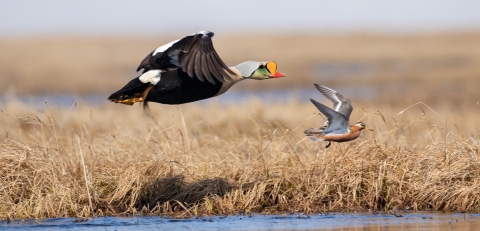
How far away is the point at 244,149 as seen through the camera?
847cm

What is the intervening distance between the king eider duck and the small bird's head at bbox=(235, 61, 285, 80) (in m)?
0.08

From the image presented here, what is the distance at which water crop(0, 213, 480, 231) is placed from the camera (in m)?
6.19

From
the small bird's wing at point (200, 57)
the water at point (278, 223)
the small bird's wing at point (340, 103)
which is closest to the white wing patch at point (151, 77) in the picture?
the small bird's wing at point (200, 57)

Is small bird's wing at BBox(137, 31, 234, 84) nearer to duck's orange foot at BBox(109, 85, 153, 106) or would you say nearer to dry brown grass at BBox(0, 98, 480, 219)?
duck's orange foot at BBox(109, 85, 153, 106)

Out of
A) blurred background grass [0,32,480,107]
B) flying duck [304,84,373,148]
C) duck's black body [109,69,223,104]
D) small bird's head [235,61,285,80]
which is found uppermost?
blurred background grass [0,32,480,107]

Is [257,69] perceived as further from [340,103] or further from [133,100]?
[133,100]

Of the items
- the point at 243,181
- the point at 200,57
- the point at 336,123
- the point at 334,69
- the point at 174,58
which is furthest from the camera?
the point at 334,69

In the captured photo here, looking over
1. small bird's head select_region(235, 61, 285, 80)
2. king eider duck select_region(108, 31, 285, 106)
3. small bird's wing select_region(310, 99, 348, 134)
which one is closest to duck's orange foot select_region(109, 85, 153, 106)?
king eider duck select_region(108, 31, 285, 106)

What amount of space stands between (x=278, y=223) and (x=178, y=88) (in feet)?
4.79

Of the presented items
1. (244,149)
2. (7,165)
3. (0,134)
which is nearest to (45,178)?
(7,165)

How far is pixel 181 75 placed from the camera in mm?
6797

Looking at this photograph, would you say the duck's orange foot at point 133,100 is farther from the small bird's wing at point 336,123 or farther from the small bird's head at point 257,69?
the small bird's wing at point 336,123

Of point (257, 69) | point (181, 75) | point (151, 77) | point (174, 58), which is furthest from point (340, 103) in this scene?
point (151, 77)

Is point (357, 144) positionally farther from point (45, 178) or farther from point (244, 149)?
point (45, 178)
